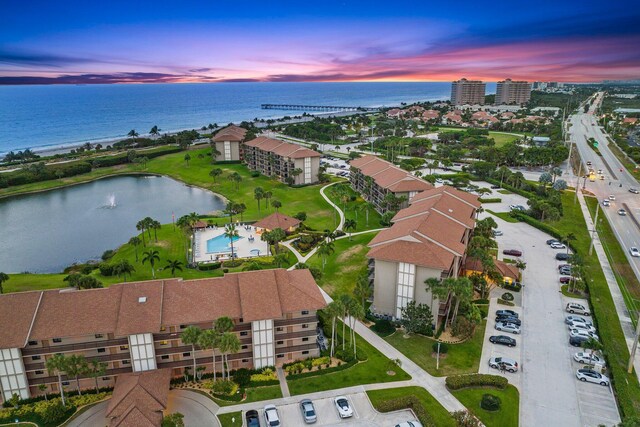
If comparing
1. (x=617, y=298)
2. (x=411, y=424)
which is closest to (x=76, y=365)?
(x=411, y=424)

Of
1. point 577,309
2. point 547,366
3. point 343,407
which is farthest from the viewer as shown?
point 577,309

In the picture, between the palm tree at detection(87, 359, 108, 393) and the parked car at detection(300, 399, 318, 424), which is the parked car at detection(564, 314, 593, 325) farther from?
the palm tree at detection(87, 359, 108, 393)

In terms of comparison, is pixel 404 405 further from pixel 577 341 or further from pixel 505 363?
pixel 577 341

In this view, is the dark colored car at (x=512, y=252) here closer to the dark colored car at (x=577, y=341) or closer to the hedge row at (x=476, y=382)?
the dark colored car at (x=577, y=341)

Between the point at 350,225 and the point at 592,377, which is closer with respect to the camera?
the point at 592,377

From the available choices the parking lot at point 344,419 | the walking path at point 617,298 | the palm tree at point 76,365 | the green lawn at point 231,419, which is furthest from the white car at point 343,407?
the walking path at point 617,298
